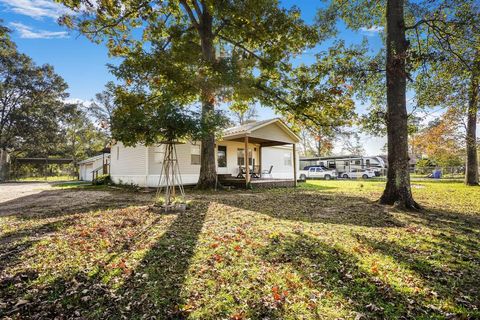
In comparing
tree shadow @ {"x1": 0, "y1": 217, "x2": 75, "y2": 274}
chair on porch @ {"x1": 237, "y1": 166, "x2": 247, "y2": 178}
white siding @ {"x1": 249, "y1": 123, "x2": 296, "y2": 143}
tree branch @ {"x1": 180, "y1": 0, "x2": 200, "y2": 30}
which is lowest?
tree shadow @ {"x1": 0, "y1": 217, "x2": 75, "y2": 274}

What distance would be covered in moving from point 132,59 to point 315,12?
8.26 meters

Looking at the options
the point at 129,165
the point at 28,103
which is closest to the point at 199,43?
the point at 129,165

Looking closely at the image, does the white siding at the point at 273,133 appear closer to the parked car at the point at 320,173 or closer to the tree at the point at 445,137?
the tree at the point at 445,137

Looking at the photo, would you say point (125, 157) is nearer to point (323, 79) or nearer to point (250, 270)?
point (323, 79)

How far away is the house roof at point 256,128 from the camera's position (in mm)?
13909

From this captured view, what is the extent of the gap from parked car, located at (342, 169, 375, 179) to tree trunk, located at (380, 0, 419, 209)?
23.7m

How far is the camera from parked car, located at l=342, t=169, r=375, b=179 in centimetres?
2934

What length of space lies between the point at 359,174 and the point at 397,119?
24.5 m

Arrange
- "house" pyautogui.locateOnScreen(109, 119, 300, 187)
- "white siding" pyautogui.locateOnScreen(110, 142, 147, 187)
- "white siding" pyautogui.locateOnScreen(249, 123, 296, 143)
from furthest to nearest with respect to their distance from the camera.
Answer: "white siding" pyautogui.locateOnScreen(249, 123, 296, 143) → "white siding" pyautogui.locateOnScreen(110, 142, 147, 187) → "house" pyautogui.locateOnScreen(109, 119, 300, 187)

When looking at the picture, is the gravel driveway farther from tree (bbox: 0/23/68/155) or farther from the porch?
tree (bbox: 0/23/68/155)

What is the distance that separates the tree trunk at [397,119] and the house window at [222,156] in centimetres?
1072

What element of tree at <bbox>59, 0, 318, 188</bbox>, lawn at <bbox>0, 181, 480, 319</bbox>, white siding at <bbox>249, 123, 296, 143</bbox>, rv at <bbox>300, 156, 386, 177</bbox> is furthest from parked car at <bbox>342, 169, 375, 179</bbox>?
lawn at <bbox>0, 181, 480, 319</bbox>

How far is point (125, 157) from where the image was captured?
16.7 m

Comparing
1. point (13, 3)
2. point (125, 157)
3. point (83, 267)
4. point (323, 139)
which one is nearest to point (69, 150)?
point (125, 157)
